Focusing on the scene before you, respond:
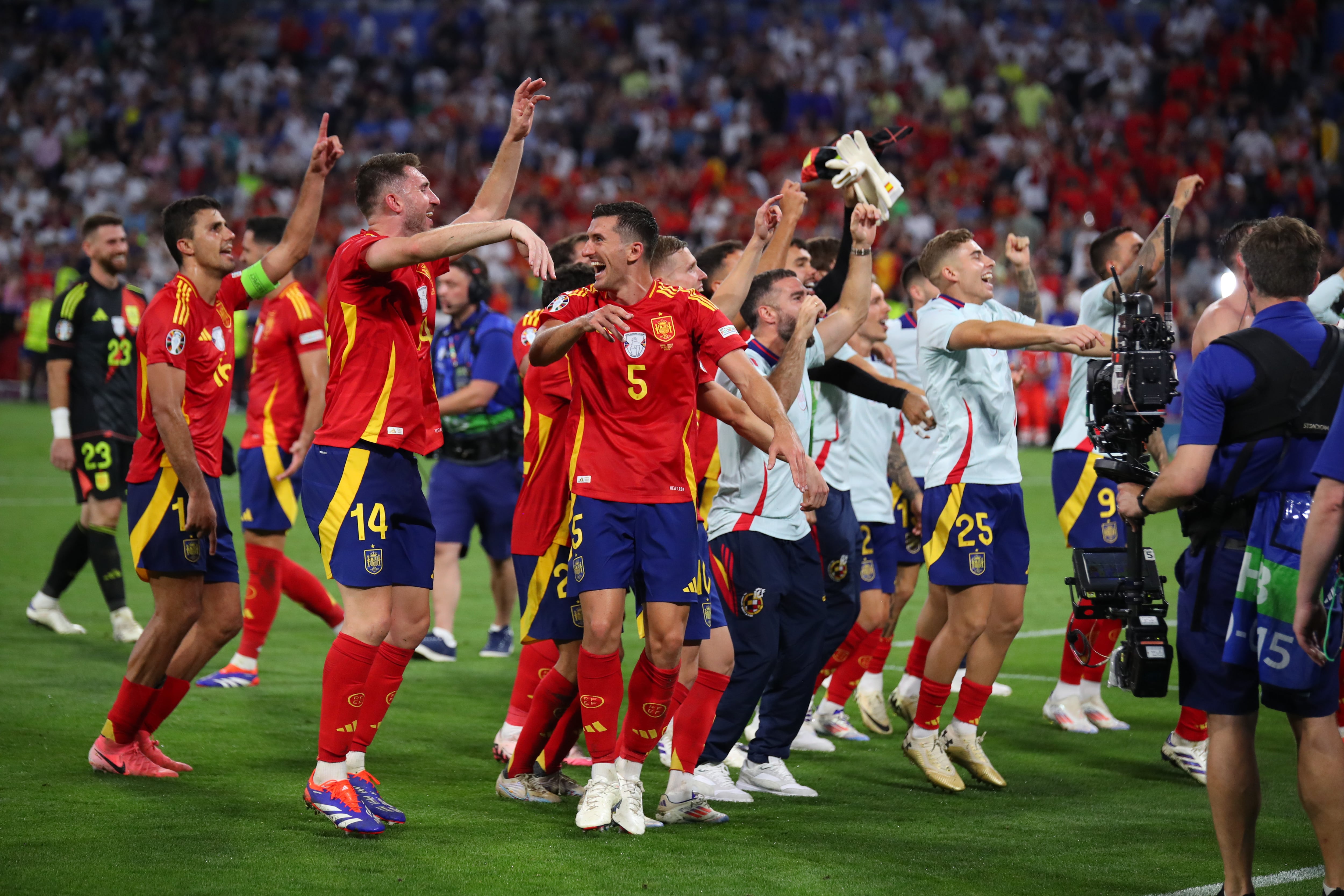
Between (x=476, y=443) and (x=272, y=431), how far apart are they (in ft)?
4.25

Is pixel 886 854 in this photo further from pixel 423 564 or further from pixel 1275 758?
pixel 1275 758

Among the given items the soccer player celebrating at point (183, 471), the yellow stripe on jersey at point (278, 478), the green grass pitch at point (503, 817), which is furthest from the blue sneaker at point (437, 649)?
the soccer player celebrating at point (183, 471)

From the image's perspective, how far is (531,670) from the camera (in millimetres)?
6578

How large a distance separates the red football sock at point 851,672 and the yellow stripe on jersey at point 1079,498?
3.93 feet

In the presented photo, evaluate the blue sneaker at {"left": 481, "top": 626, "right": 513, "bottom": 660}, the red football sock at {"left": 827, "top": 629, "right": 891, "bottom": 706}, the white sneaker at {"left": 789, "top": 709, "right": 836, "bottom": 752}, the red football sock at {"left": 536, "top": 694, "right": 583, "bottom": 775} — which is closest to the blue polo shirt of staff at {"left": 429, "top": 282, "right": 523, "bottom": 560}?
the blue sneaker at {"left": 481, "top": 626, "right": 513, "bottom": 660}

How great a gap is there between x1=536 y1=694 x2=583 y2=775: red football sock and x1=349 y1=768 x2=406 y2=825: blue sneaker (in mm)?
738

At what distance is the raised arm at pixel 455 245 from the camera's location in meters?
5.07

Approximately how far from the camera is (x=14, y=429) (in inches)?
908

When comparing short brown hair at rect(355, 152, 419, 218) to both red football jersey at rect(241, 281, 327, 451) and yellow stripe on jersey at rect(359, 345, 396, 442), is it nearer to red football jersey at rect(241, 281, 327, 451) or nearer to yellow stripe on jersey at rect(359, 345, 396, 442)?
yellow stripe on jersey at rect(359, 345, 396, 442)

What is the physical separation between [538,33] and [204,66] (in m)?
7.65

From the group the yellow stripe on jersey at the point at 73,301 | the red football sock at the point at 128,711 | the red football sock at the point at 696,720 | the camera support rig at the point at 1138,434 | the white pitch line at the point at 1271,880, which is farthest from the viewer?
the yellow stripe on jersey at the point at 73,301

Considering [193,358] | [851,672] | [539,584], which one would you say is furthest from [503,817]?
[851,672]

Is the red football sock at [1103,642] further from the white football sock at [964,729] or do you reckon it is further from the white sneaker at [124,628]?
the white sneaker at [124,628]

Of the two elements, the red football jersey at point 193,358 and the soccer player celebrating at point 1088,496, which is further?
the soccer player celebrating at point 1088,496
